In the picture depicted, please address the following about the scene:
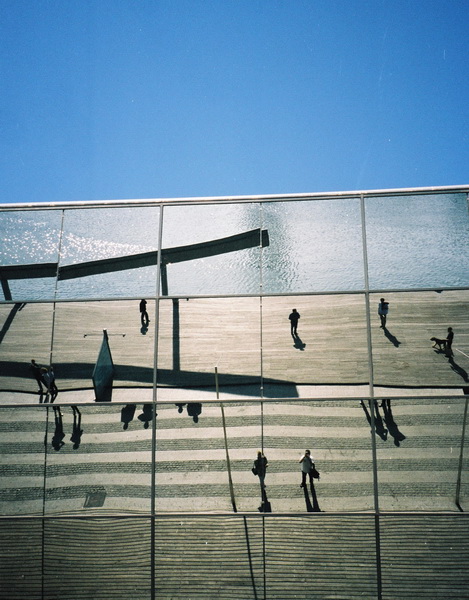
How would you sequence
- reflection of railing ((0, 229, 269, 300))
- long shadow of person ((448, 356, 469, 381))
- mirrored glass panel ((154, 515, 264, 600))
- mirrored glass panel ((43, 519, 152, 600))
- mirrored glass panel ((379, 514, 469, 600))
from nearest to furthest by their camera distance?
mirrored glass panel ((379, 514, 469, 600))
mirrored glass panel ((154, 515, 264, 600))
mirrored glass panel ((43, 519, 152, 600))
long shadow of person ((448, 356, 469, 381))
reflection of railing ((0, 229, 269, 300))

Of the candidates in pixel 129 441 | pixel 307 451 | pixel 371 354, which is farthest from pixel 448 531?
pixel 129 441

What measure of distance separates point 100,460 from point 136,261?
149 inches

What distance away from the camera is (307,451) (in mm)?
7637

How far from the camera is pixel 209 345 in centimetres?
816

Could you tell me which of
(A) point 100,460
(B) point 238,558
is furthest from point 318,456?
(A) point 100,460

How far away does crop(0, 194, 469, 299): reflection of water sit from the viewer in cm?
837

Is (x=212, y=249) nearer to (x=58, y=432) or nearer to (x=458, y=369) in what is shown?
(x=58, y=432)

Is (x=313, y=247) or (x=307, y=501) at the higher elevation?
(x=313, y=247)

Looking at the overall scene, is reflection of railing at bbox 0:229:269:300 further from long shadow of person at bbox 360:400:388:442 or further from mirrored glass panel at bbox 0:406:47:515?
long shadow of person at bbox 360:400:388:442

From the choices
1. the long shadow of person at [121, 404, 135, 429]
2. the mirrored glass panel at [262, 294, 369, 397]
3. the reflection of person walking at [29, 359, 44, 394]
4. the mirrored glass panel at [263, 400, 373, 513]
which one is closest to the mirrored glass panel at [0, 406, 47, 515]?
the reflection of person walking at [29, 359, 44, 394]

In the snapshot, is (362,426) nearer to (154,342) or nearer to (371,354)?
(371,354)

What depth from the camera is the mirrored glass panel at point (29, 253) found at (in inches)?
337

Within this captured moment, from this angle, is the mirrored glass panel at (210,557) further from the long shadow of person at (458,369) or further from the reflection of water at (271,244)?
the long shadow of person at (458,369)

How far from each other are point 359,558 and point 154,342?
5.21 metres
